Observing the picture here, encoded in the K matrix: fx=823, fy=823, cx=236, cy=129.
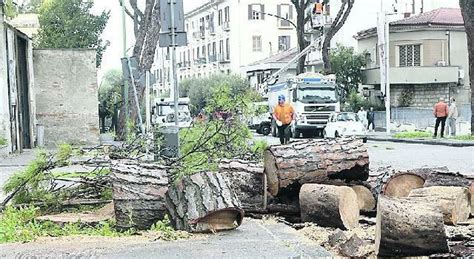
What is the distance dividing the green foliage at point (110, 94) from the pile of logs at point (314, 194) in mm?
29035

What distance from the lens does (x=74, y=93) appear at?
32.3 metres

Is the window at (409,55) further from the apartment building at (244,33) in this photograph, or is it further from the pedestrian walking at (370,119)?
the apartment building at (244,33)

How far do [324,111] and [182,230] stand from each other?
31749mm

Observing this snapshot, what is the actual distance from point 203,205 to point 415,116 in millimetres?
39670

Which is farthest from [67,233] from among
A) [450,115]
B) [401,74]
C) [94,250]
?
[401,74]

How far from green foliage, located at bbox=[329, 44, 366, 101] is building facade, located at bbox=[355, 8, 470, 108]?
1885 mm

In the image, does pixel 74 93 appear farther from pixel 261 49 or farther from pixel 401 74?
pixel 261 49

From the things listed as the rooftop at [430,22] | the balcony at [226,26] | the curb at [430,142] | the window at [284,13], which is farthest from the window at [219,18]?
the curb at [430,142]

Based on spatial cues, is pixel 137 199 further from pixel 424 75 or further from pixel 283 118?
pixel 424 75

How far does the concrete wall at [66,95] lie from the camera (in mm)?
32219

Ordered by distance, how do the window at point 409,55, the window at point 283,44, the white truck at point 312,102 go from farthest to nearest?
the window at point 283,44 < the window at point 409,55 < the white truck at point 312,102

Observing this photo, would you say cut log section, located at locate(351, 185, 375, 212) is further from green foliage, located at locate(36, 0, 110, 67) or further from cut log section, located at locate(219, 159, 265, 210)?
green foliage, located at locate(36, 0, 110, 67)

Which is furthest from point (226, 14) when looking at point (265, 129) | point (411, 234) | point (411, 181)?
point (411, 234)

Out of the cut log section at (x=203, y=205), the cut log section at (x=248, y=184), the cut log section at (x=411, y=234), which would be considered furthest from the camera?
the cut log section at (x=248, y=184)
